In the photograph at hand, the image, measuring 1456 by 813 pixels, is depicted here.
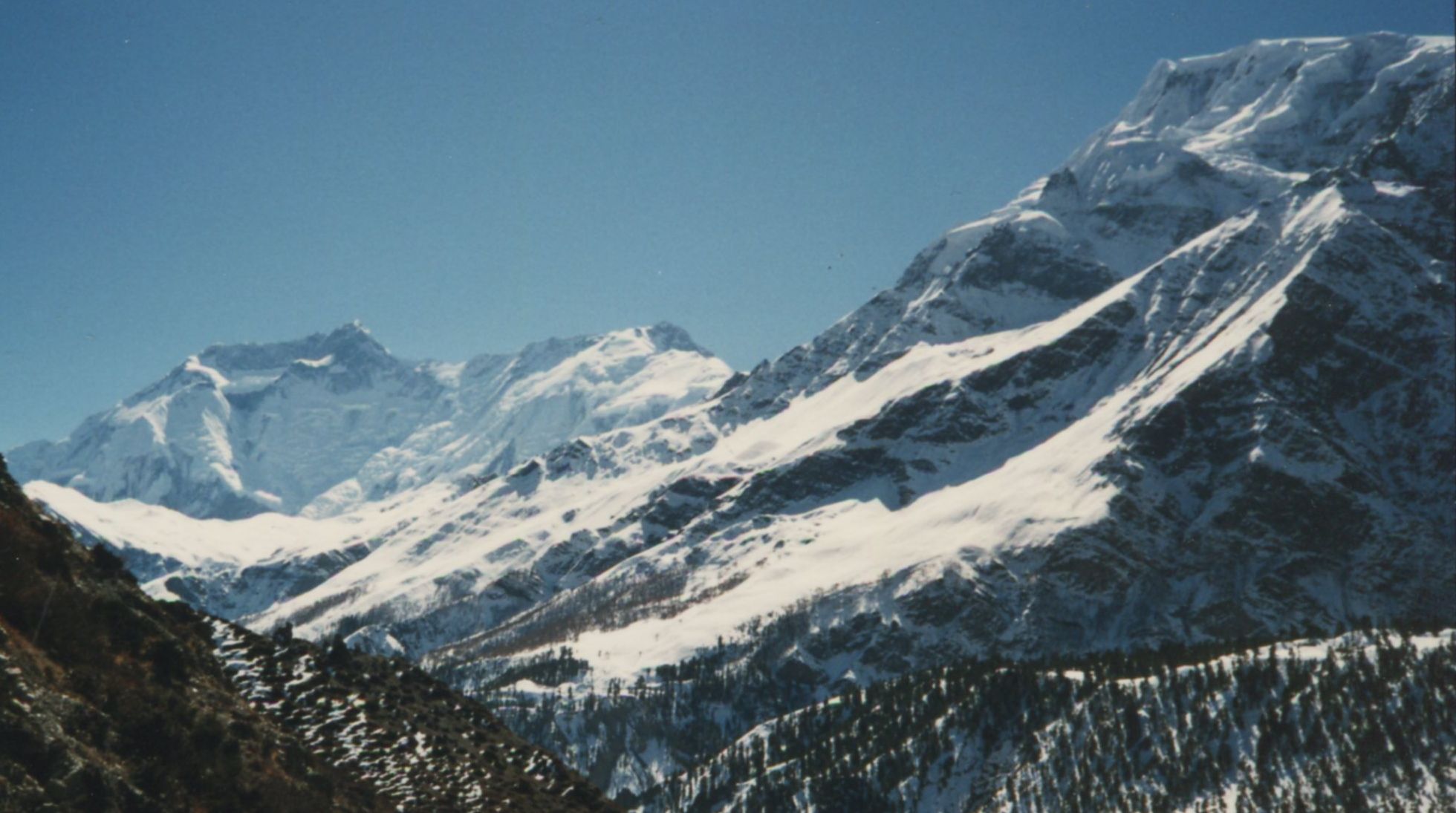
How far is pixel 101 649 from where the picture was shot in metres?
47.0

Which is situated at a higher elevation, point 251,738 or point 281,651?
point 281,651

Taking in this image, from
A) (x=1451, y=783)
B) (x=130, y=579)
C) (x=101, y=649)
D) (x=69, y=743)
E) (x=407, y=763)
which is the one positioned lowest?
(x=1451, y=783)

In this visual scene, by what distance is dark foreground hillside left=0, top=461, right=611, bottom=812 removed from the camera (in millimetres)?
38875

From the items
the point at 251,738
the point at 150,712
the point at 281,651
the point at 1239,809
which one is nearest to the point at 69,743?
the point at 150,712

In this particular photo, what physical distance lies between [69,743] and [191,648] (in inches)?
688

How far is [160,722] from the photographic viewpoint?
44938 mm

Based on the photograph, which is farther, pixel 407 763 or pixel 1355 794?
pixel 1355 794

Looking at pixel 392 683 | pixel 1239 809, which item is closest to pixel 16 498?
pixel 392 683

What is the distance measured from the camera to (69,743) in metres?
39.2

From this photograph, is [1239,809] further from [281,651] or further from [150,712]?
[150,712]

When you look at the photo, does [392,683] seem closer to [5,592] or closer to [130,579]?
[130,579]

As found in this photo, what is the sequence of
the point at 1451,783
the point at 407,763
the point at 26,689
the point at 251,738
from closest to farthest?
the point at 26,689 < the point at 251,738 < the point at 407,763 < the point at 1451,783

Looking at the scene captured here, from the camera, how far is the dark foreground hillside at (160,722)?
3888 cm

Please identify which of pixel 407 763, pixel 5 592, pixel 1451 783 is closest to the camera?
pixel 5 592
